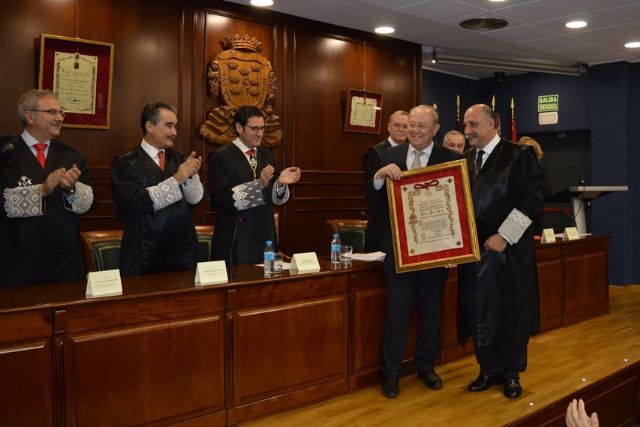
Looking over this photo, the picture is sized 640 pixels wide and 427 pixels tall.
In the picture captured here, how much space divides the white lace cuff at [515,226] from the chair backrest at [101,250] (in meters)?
1.93

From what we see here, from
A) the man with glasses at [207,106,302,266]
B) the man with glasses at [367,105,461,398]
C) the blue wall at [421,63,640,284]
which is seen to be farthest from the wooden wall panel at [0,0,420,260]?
the blue wall at [421,63,640,284]

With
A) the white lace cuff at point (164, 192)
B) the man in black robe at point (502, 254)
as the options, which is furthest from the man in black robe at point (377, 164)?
the white lace cuff at point (164, 192)

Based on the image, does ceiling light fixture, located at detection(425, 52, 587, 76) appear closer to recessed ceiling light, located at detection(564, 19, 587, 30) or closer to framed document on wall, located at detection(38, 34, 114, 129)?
recessed ceiling light, located at detection(564, 19, 587, 30)

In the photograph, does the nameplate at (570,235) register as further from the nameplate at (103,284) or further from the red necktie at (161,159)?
the nameplate at (103,284)

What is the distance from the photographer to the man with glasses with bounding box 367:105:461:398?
3.33 m

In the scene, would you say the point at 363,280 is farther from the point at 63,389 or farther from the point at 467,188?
the point at 63,389

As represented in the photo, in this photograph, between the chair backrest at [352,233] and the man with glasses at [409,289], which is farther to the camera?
the chair backrest at [352,233]

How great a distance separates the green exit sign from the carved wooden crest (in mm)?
4358

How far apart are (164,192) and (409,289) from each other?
4.30 feet

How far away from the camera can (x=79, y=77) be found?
14.4 feet

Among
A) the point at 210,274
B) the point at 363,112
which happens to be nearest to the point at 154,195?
the point at 210,274

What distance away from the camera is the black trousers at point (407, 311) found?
3346 mm

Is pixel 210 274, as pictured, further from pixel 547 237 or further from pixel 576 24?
pixel 576 24

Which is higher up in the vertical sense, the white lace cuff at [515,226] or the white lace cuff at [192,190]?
the white lace cuff at [192,190]
